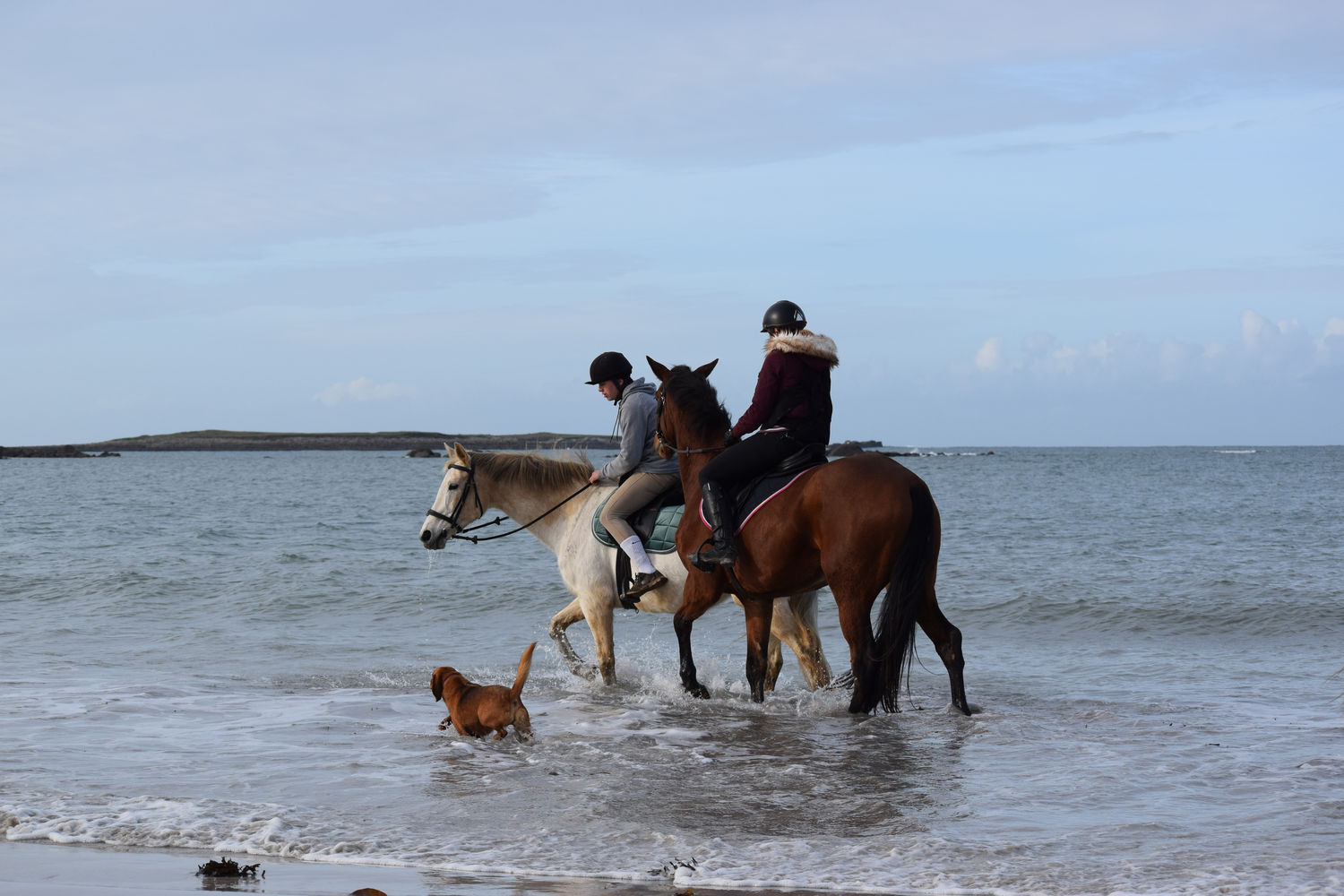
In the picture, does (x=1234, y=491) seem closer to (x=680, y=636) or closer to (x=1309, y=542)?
(x=1309, y=542)

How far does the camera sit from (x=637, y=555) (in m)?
8.48

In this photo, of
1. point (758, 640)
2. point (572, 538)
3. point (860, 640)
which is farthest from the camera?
point (572, 538)

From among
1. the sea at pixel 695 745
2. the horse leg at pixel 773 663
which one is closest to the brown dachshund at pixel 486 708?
the sea at pixel 695 745

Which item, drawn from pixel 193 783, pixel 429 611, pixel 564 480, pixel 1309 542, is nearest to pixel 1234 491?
pixel 1309 542

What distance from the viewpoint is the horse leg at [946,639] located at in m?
7.28

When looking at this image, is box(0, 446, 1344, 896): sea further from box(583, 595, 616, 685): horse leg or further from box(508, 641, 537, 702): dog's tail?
box(508, 641, 537, 702): dog's tail

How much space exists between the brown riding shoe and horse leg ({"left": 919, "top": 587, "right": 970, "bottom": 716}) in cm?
208

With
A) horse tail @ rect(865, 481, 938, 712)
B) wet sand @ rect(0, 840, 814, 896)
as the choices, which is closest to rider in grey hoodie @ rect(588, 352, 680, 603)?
horse tail @ rect(865, 481, 938, 712)

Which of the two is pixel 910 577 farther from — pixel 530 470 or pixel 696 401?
pixel 530 470

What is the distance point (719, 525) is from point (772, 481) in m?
0.47

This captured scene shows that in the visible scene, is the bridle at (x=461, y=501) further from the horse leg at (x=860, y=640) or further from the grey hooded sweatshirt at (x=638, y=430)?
the horse leg at (x=860, y=640)

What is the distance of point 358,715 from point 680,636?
2382mm

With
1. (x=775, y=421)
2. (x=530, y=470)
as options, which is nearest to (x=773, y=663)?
(x=775, y=421)

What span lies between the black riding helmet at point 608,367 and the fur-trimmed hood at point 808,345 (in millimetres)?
1519
